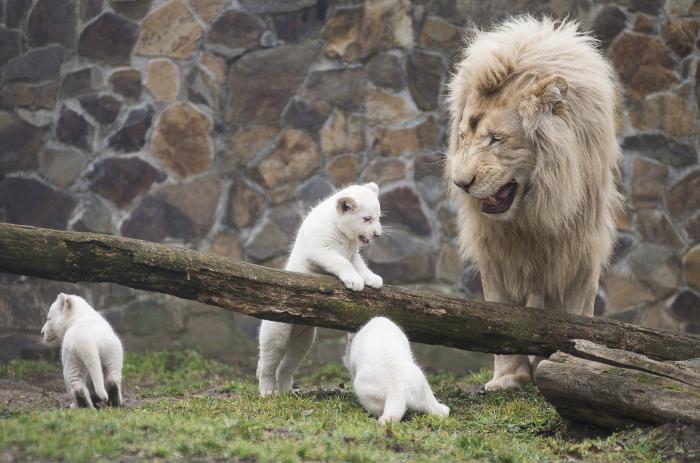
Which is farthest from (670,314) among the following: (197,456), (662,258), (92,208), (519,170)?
(197,456)

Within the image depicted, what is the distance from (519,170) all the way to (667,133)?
4.19 metres

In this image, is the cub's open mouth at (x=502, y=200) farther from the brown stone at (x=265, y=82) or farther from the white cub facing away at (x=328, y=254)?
the brown stone at (x=265, y=82)

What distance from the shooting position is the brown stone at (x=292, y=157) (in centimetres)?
991

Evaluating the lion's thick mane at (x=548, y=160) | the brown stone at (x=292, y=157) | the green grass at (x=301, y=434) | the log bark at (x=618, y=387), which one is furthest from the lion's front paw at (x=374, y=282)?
the brown stone at (x=292, y=157)

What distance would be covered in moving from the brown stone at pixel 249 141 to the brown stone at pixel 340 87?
1.91 feet

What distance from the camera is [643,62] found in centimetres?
973

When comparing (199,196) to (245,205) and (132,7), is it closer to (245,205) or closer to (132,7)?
(245,205)

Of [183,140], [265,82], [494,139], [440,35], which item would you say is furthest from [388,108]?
[494,139]

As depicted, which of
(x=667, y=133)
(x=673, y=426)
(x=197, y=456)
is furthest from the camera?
(x=667, y=133)

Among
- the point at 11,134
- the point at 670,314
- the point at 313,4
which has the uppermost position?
the point at 313,4

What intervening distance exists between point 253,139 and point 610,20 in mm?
3865

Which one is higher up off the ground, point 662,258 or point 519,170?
point 519,170

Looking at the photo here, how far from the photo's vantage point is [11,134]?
32.5ft

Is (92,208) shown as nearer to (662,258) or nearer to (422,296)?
(422,296)
